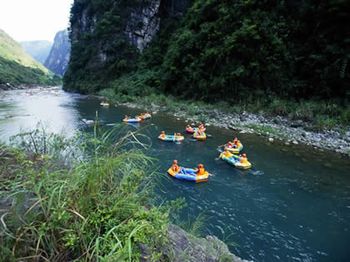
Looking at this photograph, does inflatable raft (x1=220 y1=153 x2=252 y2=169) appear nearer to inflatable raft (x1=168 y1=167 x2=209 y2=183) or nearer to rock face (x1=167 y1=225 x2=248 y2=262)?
inflatable raft (x1=168 y1=167 x2=209 y2=183)

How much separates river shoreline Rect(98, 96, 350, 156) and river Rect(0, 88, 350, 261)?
0.90 metres

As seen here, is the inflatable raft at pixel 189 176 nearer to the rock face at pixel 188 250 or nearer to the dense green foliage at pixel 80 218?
the rock face at pixel 188 250

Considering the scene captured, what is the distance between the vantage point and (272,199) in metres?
8.00

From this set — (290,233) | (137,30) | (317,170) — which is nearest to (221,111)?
(317,170)

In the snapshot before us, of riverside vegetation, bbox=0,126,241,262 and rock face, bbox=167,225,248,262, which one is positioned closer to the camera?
riverside vegetation, bbox=0,126,241,262

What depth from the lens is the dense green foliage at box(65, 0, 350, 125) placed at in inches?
652

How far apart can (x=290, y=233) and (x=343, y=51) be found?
1393 centimetres

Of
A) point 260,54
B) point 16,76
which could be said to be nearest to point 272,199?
point 260,54

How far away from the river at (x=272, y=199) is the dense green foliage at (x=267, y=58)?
220 inches

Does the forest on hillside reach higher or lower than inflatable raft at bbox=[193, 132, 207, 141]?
higher

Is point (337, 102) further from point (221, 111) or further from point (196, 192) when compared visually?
point (196, 192)

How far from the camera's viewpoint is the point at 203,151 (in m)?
12.6

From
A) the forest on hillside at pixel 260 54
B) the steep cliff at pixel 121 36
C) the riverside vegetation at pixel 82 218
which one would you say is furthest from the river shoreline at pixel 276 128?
the steep cliff at pixel 121 36

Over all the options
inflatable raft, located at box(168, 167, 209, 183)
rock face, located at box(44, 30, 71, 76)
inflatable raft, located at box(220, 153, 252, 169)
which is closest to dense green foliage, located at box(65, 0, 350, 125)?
inflatable raft, located at box(220, 153, 252, 169)
